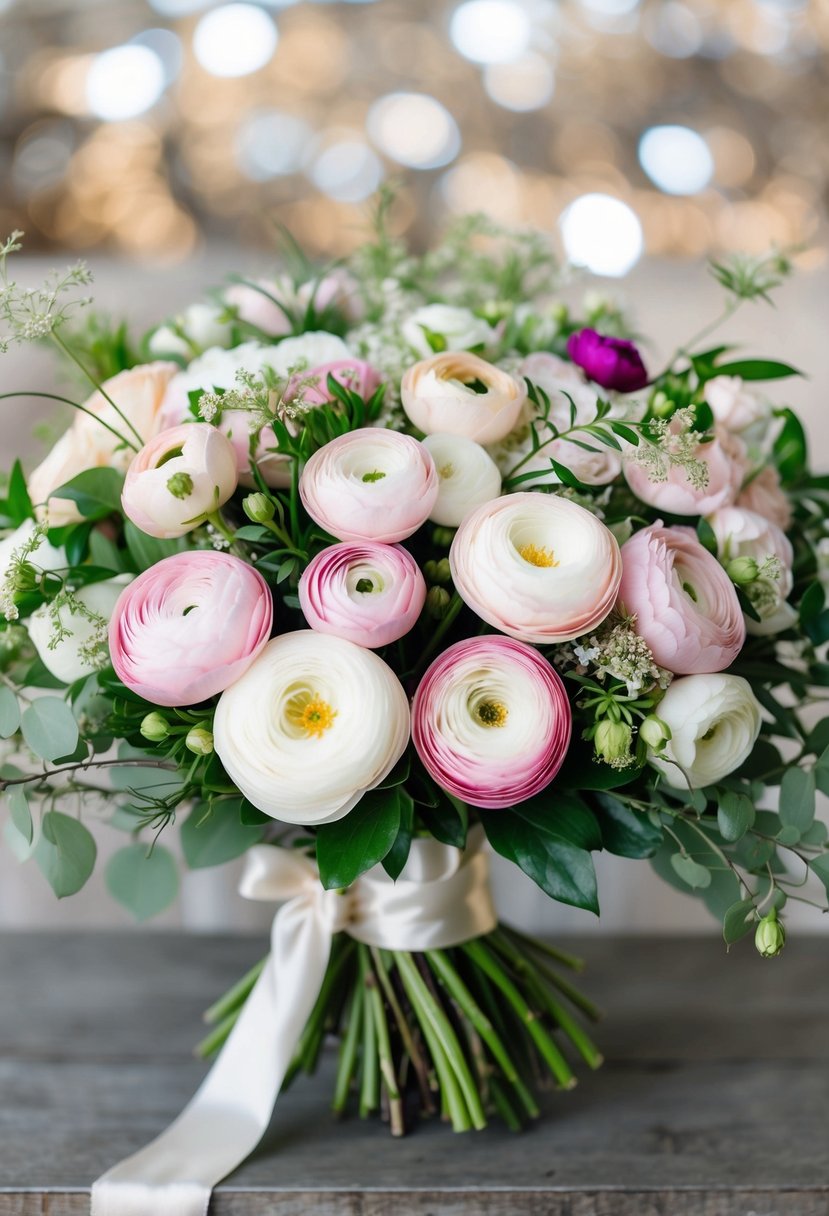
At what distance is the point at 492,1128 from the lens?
0.74 meters

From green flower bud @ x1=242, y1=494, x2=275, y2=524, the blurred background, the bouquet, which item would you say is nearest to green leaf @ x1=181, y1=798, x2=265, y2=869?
the bouquet

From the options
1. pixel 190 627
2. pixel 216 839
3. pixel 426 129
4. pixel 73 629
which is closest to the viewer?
pixel 190 627

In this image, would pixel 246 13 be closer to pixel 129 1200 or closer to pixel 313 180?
pixel 313 180

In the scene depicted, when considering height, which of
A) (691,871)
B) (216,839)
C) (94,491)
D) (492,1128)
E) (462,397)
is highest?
(462,397)

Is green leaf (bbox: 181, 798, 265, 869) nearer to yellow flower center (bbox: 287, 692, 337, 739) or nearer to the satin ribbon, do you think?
the satin ribbon

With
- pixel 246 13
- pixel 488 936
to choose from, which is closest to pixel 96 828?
pixel 488 936

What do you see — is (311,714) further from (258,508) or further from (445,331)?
(445,331)

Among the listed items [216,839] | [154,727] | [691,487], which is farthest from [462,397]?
[216,839]

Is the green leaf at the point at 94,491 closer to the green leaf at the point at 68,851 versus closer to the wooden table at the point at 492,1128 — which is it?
the green leaf at the point at 68,851

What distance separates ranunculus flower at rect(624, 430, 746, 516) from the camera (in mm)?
627

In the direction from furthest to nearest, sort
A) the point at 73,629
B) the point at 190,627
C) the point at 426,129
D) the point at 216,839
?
the point at 426,129, the point at 216,839, the point at 73,629, the point at 190,627

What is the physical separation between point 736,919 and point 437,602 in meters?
0.25

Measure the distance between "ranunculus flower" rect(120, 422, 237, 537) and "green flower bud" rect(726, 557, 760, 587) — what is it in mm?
300

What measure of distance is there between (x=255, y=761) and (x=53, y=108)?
6.02ft
